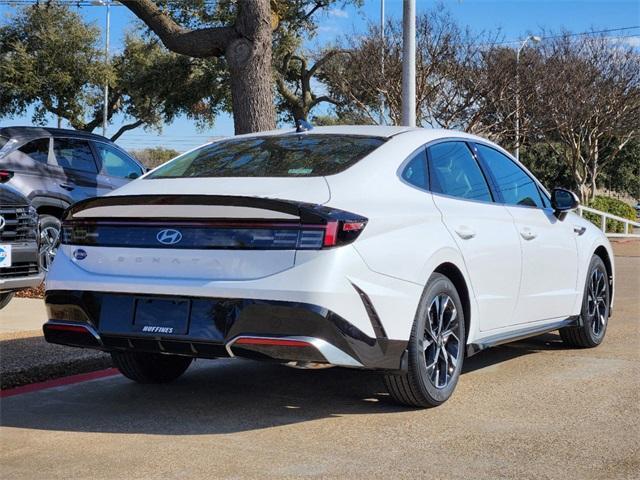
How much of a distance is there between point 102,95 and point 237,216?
3691 centimetres

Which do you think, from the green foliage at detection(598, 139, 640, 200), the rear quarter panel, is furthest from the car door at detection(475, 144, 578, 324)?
the green foliage at detection(598, 139, 640, 200)

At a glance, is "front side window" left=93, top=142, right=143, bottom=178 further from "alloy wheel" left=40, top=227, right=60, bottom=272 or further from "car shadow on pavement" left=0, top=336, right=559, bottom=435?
"car shadow on pavement" left=0, top=336, right=559, bottom=435

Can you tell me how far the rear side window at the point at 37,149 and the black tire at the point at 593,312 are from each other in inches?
276

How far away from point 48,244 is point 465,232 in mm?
7175

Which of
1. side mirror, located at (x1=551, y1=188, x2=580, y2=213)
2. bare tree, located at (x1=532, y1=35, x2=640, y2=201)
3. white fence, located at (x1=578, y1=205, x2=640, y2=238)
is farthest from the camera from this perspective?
bare tree, located at (x1=532, y1=35, x2=640, y2=201)

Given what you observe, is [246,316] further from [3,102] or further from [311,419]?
[3,102]

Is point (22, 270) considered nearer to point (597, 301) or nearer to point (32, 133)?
point (32, 133)

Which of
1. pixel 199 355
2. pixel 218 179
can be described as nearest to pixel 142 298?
pixel 199 355

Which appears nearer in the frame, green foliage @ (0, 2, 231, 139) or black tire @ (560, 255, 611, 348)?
black tire @ (560, 255, 611, 348)

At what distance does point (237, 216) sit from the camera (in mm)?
4555

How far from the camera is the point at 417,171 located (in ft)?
17.8

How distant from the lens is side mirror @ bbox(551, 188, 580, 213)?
6.81 metres

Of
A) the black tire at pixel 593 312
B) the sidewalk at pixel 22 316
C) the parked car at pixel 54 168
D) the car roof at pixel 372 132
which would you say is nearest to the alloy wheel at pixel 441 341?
the car roof at pixel 372 132

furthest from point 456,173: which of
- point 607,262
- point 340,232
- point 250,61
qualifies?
point 250,61
